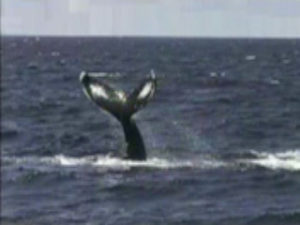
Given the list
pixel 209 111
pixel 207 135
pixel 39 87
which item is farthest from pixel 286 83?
pixel 207 135

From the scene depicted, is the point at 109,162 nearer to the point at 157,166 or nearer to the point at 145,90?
the point at 157,166

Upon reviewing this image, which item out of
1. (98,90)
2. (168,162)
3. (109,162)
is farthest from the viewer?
(168,162)

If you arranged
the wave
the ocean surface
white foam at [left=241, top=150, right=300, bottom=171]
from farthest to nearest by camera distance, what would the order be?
white foam at [left=241, top=150, right=300, bottom=171], the wave, the ocean surface

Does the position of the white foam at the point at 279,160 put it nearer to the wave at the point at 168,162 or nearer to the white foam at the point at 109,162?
the wave at the point at 168,162

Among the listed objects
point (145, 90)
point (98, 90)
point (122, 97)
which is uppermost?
point (98, 90)

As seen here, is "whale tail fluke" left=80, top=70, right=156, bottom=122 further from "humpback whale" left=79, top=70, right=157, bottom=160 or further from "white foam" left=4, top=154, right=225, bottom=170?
"white foam" left=4, top=154, right=225, bottom=170

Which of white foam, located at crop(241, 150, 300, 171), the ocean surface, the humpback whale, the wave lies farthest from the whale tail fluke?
white foam, located at crop(241, 150, 300, 171)

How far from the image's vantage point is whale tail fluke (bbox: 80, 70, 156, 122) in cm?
2517

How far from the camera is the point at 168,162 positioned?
1168 inches

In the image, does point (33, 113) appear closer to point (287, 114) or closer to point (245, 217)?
point (287, 114)

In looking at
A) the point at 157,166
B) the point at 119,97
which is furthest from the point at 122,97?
the point at 157,166

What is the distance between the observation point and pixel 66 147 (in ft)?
115

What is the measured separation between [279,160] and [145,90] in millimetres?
7208

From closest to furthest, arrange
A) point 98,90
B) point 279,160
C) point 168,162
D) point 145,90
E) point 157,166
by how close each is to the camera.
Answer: point 98,90 < point 145,90 < point 157,166 < point 168,162 < point 279,160
